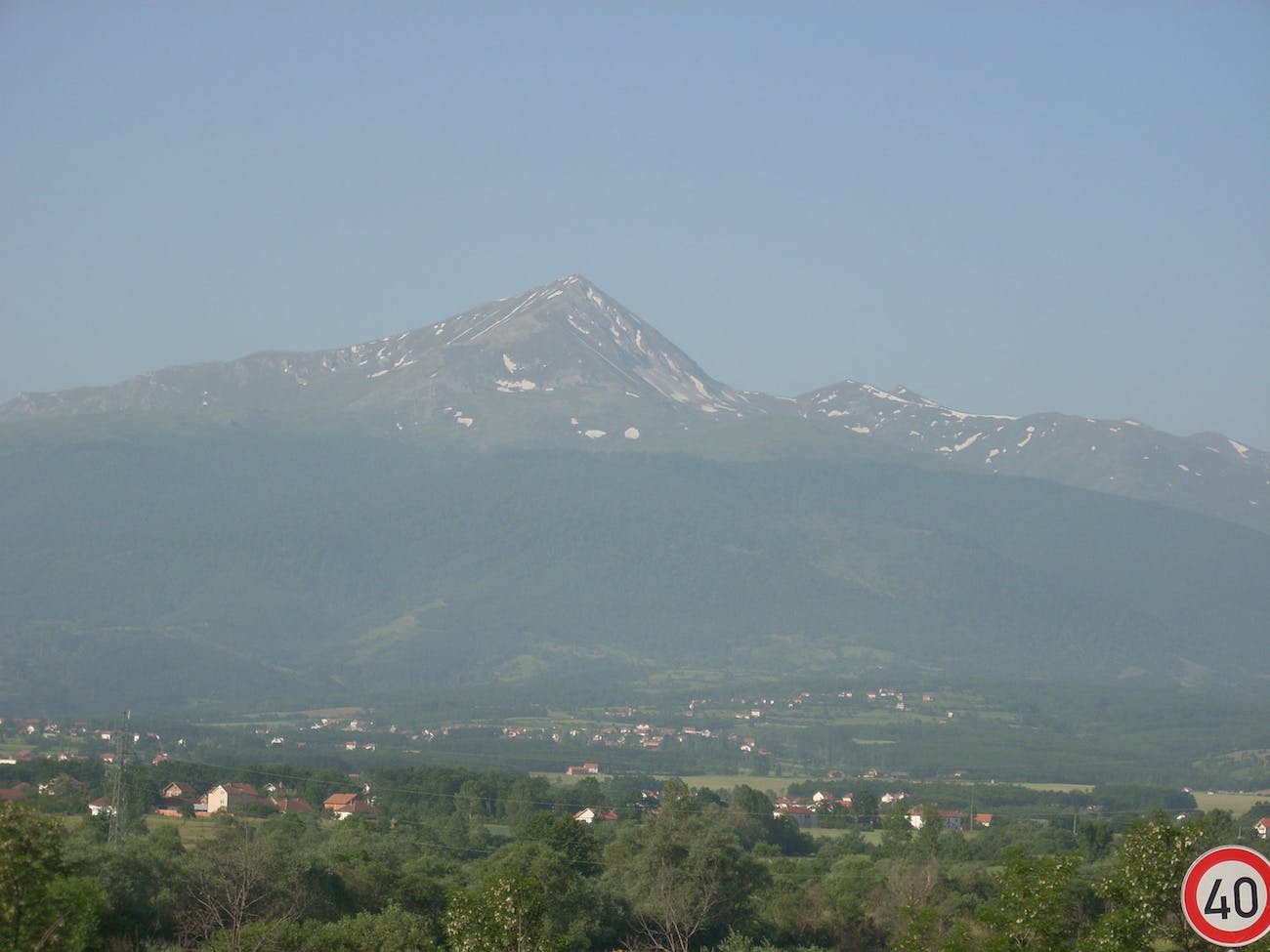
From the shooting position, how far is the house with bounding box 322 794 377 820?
86956 mm

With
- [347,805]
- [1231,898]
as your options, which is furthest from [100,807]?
[1231,898]

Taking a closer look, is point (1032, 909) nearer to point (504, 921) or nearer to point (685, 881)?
point (504, 921)

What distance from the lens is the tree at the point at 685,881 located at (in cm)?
5303

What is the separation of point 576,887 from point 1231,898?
3788 centimetres

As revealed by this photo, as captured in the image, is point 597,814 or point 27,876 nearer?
point 27,876

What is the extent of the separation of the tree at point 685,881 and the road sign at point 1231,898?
36.0m

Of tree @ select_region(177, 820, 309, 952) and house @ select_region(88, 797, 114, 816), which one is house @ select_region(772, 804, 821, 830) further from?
tree @ select_region(177, 820, 309, 952)

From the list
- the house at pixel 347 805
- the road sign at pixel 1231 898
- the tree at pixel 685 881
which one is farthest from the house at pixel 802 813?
the road sign at pixel 1231 898

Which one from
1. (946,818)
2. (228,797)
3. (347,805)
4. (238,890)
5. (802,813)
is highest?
(238,890)

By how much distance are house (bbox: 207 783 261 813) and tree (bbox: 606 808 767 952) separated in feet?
105

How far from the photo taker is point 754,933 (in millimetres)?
53312

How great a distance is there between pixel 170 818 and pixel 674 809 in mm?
27110

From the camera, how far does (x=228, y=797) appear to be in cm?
8581

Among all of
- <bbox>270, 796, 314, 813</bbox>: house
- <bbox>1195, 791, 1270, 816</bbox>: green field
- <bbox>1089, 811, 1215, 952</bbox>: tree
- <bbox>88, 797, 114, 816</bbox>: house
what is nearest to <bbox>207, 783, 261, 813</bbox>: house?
<bbox>270, 796, 314, 813</bbox>: house
